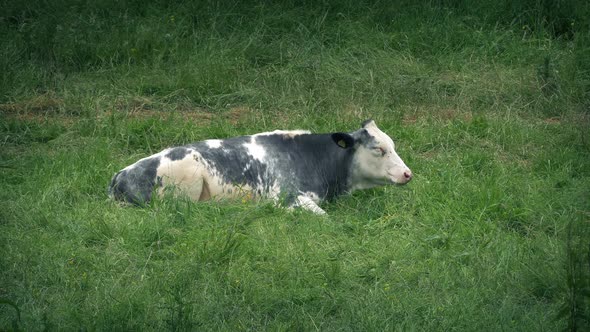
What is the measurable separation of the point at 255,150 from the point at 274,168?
0.24 m

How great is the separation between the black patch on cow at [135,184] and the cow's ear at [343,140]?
169cm

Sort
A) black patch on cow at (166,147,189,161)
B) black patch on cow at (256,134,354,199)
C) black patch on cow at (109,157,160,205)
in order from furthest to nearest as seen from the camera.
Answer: black patch on cow at (256,134,354,199) → black patch on cow at (166,147,189,161) → black patch on cow at (109,157,160,205)

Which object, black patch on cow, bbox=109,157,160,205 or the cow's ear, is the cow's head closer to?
the cow's ear

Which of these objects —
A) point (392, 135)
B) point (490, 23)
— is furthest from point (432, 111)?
point (490, 23)

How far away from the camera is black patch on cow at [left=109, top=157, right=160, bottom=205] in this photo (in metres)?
8.43

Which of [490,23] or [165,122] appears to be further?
[490,23]

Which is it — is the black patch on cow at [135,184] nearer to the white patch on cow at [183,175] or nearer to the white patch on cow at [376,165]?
the white patch on cow at [183,175]

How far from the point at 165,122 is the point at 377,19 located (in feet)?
13.3

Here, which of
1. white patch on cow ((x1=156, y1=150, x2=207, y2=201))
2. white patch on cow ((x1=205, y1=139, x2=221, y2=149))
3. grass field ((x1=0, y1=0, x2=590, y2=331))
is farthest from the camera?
white patch on cow ((x1=205, y1=139, x2=221, y2=149))

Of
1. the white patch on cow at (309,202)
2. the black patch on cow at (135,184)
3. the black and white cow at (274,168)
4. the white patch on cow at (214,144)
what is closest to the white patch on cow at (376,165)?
the black and white cow at (274,168)

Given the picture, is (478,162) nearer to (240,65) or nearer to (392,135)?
(392,135)

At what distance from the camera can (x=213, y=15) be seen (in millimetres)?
13234

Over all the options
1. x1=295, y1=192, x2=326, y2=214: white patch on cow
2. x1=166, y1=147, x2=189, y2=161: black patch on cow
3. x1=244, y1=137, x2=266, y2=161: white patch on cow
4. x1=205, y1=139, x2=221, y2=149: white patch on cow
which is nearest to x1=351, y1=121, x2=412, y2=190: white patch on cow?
x1=295, y1=192, x2=326, y2=214: white patch on cow

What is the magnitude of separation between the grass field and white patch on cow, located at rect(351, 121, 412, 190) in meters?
0.16
